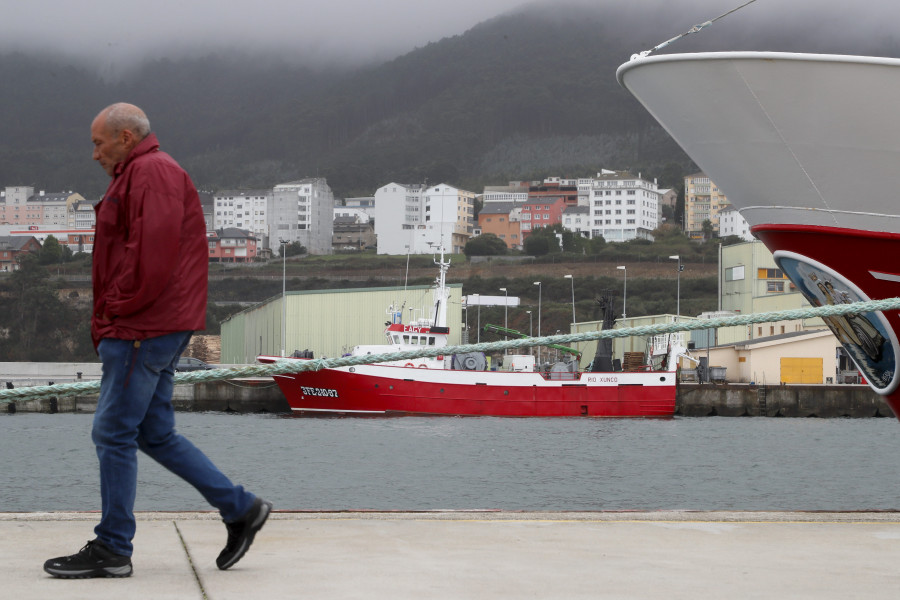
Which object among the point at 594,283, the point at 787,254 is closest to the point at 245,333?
the point at 787,254

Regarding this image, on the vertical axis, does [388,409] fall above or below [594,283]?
below

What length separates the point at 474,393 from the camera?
33656mm

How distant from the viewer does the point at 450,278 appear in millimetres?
108938

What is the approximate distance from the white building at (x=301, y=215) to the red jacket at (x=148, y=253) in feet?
499

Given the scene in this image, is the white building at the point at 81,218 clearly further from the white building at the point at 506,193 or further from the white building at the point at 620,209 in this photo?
the white building at the point at 620,209

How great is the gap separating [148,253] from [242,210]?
16851 cm

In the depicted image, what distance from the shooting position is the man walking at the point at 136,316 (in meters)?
2.80

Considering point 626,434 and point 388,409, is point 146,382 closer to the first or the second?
point 626,434

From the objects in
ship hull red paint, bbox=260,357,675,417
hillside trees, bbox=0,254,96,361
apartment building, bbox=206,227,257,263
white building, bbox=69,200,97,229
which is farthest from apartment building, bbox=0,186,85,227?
ship hull red paint, bbox=260,357,675,417

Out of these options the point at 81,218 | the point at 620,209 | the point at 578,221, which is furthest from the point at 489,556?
the point at 81,218

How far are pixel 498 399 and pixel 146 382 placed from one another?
1234 inches

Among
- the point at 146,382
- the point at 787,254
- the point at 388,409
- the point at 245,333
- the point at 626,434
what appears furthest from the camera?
the point at 245,333

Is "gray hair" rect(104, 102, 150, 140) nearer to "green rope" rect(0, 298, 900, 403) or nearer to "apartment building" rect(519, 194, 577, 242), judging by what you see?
"green rope" rect(0, 298, 900, 403)

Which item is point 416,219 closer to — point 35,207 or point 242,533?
point 35,207
